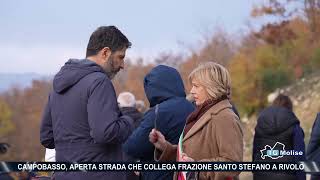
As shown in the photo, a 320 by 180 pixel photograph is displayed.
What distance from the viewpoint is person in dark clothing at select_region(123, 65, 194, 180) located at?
4789 millimetres

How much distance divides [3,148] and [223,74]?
2.58m

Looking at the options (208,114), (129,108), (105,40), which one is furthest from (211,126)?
(129,108)

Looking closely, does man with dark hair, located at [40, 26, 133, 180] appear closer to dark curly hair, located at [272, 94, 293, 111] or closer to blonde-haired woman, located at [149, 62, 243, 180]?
blonde-haired woman, located at [149, 62, 243, 180]

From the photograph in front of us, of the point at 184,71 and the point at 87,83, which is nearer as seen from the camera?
the point at 87,83

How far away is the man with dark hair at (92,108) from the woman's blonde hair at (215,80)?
549 millimetres

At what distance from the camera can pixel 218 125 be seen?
4.02m

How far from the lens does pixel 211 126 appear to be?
4.07m

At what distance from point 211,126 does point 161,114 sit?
795 mm

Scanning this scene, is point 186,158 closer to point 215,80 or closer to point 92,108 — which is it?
point 215,80

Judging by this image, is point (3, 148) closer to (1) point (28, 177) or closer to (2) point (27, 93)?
(1) point (28, 177)


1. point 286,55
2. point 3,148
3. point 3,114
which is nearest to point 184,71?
point 286,55

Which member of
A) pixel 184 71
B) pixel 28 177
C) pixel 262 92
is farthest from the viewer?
pixel 184 71

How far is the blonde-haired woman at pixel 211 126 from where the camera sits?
3.97 meters

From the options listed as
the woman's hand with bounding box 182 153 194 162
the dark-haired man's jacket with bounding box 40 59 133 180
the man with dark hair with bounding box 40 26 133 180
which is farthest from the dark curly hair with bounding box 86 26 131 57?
the woman's hand with bounding box 182 153 194 162
